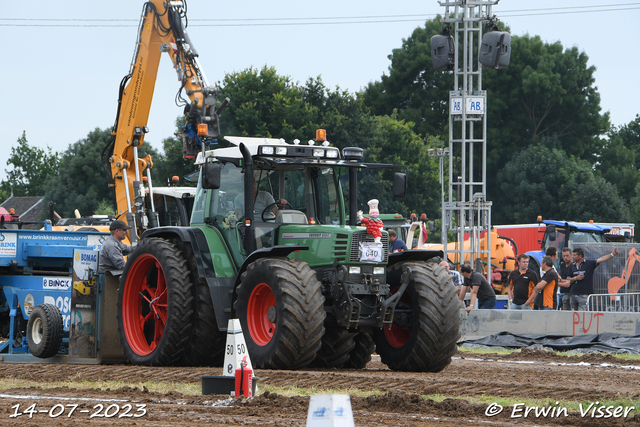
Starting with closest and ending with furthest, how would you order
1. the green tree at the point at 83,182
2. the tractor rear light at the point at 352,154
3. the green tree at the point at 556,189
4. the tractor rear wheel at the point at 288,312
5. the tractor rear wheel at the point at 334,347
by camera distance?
the tractor rear wheel at the point at 288,312 → the tractor rear wheel at the point at 334,347 → the tractor rear light at the point at 352,154 → the green tree at the point at 556,189 → the green tree at the point at 83,182

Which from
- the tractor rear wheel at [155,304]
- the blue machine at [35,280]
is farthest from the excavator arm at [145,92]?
the tractor rear wheel at [155,304]

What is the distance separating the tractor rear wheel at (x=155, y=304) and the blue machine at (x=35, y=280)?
568 mm

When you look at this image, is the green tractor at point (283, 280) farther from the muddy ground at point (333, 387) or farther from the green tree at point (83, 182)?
the green tree at point (83, 182)

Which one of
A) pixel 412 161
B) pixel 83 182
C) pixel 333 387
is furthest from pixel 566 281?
pixel 83 182

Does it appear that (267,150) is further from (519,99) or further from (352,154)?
(519,99)

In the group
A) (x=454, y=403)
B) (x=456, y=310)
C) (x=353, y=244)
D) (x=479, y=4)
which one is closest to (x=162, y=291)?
(x=353, y=244)

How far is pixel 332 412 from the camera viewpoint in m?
3.38

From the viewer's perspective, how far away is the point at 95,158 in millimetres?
57656

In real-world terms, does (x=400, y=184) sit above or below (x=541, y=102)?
below

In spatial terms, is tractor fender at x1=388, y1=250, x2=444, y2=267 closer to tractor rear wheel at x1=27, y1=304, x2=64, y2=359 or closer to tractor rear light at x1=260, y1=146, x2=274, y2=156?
tractor rear light at x1=260, y1=146, x2=274, y2=156

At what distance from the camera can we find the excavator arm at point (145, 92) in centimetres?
1669

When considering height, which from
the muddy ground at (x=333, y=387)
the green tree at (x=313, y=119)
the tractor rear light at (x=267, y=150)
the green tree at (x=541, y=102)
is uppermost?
the green tree at (x=541, y=102)

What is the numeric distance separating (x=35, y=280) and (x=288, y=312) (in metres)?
5.83

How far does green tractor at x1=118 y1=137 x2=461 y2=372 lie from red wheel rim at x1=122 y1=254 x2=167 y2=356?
0.05 feet
